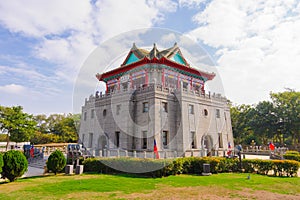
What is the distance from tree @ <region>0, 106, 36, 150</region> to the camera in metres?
34.9

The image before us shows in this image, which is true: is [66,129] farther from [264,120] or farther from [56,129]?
[264,120]

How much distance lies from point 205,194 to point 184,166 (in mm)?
5241

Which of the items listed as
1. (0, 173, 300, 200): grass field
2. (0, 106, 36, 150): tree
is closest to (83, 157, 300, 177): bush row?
(0, 173, 300, 200): grass field

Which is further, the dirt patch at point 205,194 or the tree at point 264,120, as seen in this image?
the tree at point 264,120

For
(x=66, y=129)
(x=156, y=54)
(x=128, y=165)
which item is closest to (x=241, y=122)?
(x=156, y=54)

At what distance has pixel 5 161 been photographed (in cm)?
1215

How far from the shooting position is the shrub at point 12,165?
39.8 feet

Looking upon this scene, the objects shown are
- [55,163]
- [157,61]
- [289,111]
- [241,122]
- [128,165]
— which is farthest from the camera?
[241,122]

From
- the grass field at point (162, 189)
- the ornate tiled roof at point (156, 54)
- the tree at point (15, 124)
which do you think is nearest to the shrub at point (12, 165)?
the grass field at point (162, 189)

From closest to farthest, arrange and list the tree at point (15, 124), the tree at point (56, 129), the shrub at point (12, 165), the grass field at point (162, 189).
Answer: the grass field at point (162, 189)
the shrub at point (12, 165)
the tree at point (15, 124)
the tree at point (56, 129)

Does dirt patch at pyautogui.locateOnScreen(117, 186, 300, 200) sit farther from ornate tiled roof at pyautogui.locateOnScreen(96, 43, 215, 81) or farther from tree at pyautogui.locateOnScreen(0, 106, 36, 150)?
tree at pyautogui.locateOnScreen(0, 106, 36, 150)

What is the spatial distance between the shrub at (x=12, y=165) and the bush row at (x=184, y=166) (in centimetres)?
460

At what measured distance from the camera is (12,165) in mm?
12188

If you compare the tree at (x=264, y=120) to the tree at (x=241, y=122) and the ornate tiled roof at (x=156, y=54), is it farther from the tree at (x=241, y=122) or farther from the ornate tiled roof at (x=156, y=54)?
the ornate tiled roof at (x=156, y=54)
